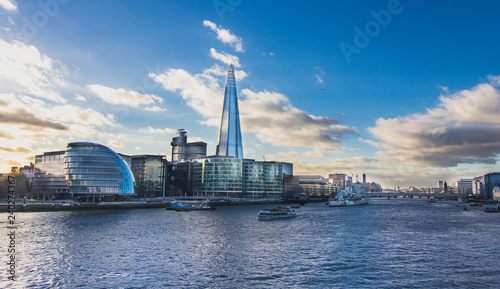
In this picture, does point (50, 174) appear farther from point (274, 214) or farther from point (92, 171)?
point (274, 214)

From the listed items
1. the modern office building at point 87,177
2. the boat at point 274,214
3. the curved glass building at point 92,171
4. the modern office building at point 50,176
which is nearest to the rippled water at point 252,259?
the boat at point 274,214

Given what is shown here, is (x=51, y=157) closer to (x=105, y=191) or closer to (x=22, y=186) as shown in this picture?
(x=22, y=186)

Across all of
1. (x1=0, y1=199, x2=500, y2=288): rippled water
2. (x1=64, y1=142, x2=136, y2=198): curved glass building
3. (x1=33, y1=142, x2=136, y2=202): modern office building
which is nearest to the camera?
(x1=0, y1=199, x2=500, y2=288): rippled water

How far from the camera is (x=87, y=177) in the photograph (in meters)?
147

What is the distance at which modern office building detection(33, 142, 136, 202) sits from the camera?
14688 cm

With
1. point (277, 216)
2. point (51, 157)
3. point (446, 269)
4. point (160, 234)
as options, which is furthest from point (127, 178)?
point (446, 269)

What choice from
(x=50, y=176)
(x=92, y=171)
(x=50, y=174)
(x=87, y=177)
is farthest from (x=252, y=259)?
(x=50, y=174)

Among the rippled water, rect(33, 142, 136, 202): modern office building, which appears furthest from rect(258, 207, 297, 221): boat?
rect(33, 142, 136, 202): modern office building

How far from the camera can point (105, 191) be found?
488ft

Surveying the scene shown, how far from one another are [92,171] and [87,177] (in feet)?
10.2

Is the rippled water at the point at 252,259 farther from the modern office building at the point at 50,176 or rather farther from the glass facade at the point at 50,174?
the glass facade at the point at 50,174

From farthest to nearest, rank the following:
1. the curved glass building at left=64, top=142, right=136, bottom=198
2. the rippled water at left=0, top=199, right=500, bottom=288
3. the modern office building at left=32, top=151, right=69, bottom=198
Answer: the modern office building at left=32, top=151, right=69, bottom=198 → the curved glass building at left=64, top=142, right=136, bottom=198 → the rippled water at left=0, top=199, right=500, bottom=288

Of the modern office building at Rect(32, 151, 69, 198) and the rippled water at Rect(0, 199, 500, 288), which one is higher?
the modern office building at Rect(32, 151, 69, 198)

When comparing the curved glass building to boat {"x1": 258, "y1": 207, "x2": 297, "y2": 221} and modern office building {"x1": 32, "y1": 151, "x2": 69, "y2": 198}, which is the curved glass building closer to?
modern office building {"x1": 32, "y1": 151, "x2": 69, "y2": 198}
